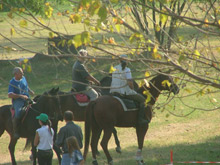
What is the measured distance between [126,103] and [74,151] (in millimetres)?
3129

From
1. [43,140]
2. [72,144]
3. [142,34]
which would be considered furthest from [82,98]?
[142,34]

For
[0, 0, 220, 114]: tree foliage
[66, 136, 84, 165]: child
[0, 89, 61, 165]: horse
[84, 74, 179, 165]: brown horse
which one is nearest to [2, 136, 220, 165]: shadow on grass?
[84, 74, 179, 165]: brown horse

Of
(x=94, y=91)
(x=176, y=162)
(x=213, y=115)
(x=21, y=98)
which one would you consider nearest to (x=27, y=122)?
(x=21, y=98)

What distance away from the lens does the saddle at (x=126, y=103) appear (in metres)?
11.0

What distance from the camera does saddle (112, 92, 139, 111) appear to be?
11.0 m

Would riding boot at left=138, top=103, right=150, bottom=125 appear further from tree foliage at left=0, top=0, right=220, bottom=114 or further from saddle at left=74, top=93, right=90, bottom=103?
tree foliage at left=0, top=0, right=220, bottom=114

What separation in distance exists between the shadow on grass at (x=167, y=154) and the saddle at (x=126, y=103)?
51.6 inches

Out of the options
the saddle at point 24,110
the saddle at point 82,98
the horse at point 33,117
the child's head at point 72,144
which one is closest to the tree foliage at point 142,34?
the child's head at point 72,144

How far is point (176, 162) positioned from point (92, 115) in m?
2.27

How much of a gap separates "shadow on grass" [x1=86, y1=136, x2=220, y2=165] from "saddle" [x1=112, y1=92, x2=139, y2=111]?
1.31 metres

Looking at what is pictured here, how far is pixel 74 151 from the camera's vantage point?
8.16 meters

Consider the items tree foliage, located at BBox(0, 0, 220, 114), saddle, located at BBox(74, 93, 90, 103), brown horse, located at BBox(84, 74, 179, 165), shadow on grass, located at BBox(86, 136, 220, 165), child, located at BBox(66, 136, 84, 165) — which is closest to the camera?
tree foliage, located at BBox(0, 0, 220, 114)

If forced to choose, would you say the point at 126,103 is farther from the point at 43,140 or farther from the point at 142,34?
the point at 142,34

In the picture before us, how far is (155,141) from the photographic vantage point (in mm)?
13898
